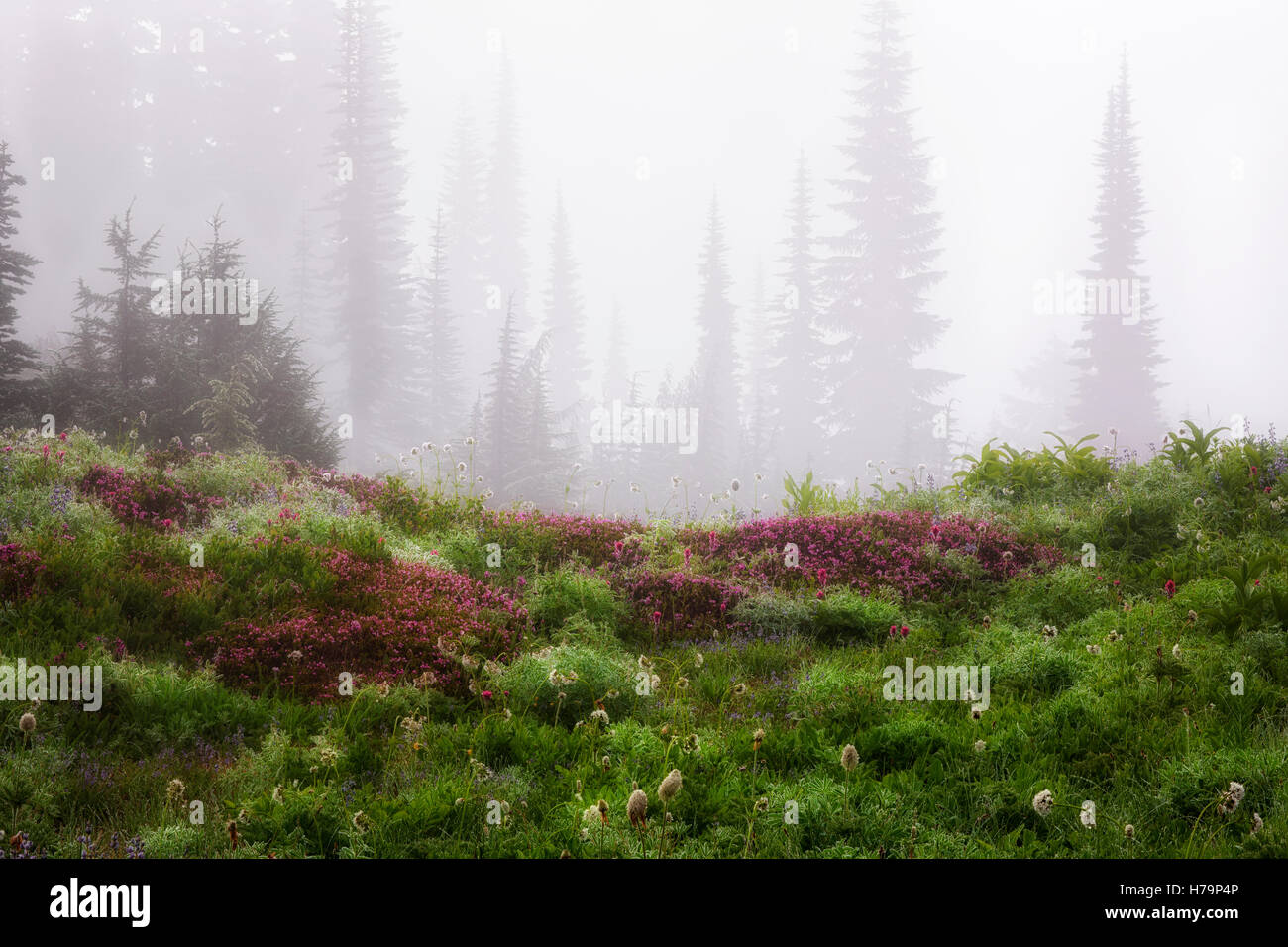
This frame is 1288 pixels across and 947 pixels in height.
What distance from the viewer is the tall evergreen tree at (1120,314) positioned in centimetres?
3925

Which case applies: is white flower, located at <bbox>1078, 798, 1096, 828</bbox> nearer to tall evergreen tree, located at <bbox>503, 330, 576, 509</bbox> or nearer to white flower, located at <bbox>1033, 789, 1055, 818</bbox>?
white flower, located at <bbox>1033, 789, 1055, 818</bbox>

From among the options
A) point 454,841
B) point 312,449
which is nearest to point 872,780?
point 454,841

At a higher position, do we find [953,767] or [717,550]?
[717,550]

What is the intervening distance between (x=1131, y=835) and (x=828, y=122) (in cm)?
14651

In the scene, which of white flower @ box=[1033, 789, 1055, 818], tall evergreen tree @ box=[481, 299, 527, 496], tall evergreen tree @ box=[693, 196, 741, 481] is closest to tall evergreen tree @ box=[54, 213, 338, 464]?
tall evergreen tree @ box=[481, 299, 527, 496]

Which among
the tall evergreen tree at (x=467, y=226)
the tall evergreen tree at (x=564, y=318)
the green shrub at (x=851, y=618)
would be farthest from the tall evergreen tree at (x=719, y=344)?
the green shrub at (x=851, y=618)

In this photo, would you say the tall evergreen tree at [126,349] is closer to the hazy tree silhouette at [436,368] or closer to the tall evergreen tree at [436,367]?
the hazy tree silhouette at [436,368]

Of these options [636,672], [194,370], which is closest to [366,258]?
[194,370]

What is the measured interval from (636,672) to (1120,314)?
42.3 meters

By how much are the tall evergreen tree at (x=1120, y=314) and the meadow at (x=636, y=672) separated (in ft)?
111

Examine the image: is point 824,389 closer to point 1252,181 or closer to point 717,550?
point 717,550

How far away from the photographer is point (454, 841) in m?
3.89

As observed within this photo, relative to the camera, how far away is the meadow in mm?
4078

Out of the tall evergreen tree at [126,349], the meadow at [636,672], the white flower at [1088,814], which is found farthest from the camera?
the tall evergreen tree at [126,349]
